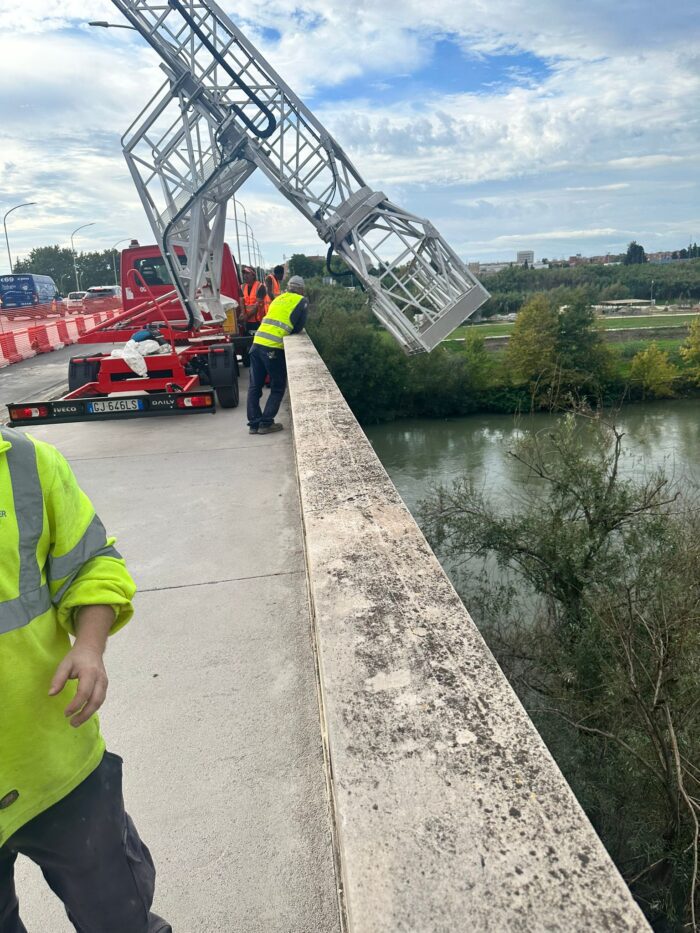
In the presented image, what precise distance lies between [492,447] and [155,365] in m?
22.3

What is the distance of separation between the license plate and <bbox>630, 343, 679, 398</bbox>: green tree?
37163 millimetres

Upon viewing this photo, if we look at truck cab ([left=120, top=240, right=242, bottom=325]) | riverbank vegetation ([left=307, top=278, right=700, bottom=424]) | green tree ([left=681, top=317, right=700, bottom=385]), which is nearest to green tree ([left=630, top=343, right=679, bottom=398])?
riverbank vegetation ([left=307, top=278, right=700, bottom=424])

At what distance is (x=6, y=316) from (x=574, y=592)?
27996 mm

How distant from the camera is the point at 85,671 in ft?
4.49

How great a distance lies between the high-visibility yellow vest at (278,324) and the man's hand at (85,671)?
6050 millimetres

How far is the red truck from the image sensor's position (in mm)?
7637

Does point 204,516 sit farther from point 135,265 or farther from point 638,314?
point 638,314

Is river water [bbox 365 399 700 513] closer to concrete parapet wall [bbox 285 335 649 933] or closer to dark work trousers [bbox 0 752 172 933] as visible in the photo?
concrete parapet wall [bbox 285 335 649 933]

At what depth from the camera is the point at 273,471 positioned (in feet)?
19.6

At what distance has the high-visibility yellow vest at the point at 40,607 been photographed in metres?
1.36

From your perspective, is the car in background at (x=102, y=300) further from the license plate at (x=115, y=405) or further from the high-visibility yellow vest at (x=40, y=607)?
the high-visibility yellow vest at (x=40, y=607)

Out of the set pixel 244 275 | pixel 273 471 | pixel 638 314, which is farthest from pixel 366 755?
pixel 638 314

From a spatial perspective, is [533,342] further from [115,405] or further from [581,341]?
[115,405]

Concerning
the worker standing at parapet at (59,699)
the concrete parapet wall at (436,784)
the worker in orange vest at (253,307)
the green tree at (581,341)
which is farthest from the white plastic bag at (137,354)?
the green tree at (581,341)
